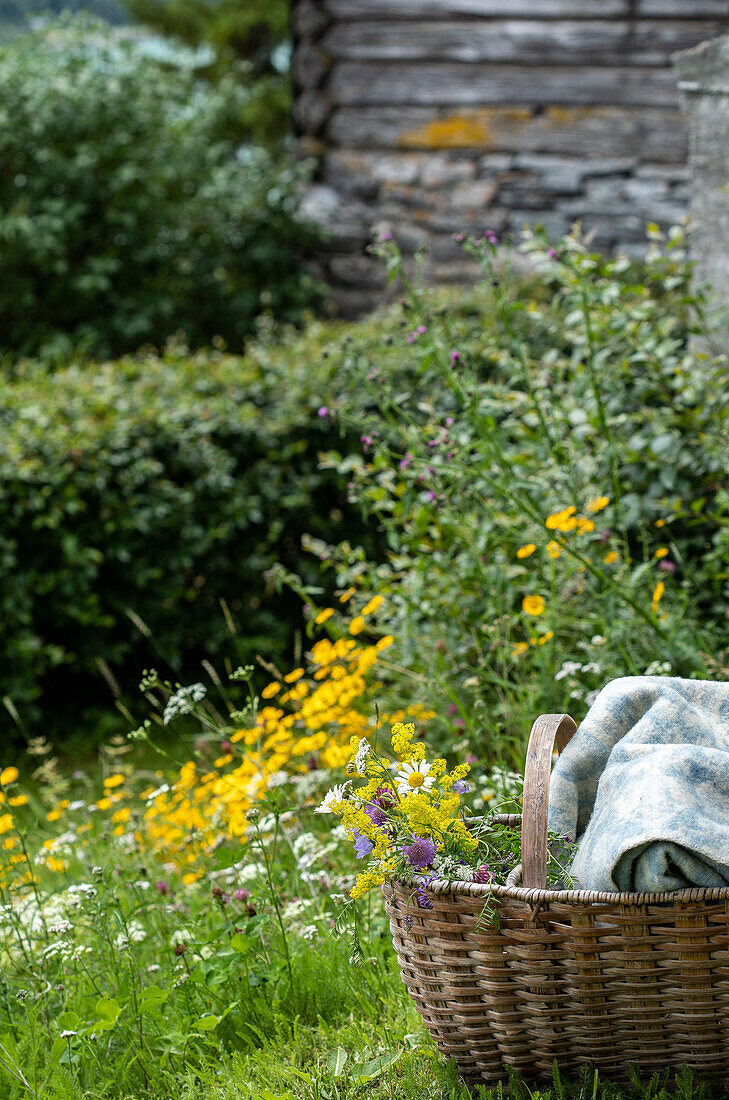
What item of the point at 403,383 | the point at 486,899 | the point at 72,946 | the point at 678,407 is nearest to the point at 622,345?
the point at 678,407

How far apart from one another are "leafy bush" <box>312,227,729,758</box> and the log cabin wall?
3.28 metres

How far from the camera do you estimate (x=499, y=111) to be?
5914 mm

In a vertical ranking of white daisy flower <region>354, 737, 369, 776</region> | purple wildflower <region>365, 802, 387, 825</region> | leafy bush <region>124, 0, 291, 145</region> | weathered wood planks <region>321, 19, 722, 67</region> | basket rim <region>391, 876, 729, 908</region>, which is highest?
leafy bush <region>124, 0, 291, 145</region>

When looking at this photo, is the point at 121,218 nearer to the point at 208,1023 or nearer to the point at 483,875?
the point at 208,1023

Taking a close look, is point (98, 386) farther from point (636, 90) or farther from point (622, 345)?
point (636, 90)

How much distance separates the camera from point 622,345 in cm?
287

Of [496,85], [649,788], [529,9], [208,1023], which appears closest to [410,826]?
[649,788]

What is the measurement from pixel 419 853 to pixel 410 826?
1.7 inches

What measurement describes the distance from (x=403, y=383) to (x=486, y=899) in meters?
2.91

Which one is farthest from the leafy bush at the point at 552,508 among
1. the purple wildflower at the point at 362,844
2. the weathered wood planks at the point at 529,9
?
the weathered wood planks at the point at 529,9

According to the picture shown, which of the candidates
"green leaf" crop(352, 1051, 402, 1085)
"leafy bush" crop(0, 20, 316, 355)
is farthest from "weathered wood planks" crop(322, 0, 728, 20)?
"green leaf" crop(352, 1051, 402, 1085)

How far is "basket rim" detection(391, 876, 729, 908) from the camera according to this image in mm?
1248

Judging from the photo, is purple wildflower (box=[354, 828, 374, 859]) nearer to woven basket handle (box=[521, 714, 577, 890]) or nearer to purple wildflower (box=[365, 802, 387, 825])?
purple wildflower (box=[365, 802, 387, 825])

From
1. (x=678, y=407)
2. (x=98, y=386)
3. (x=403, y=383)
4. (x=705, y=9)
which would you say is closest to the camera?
(x=678, y=407)
